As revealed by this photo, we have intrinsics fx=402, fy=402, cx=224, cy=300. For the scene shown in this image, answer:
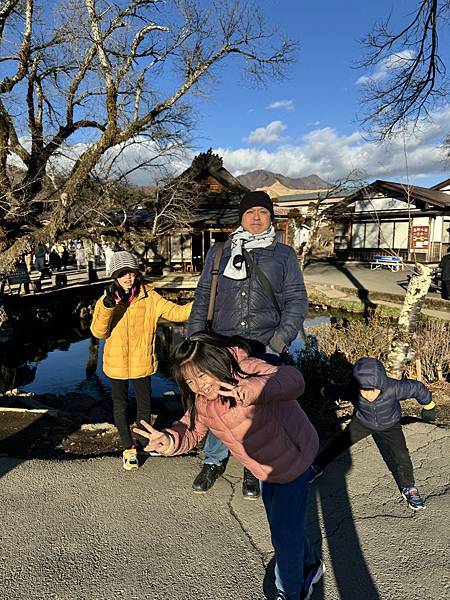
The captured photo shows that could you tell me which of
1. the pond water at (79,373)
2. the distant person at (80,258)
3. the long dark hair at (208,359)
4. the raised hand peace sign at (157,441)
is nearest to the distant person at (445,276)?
the pond water at (79,373)

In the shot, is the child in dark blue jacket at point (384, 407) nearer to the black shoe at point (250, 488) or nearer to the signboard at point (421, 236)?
the black shoe at point (250, 488)

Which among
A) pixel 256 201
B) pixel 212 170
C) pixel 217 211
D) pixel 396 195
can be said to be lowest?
pixel 256 201

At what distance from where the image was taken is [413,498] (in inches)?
104

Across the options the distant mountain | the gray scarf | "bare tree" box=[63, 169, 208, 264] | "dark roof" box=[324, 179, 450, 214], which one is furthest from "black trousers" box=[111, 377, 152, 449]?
the distant mountain

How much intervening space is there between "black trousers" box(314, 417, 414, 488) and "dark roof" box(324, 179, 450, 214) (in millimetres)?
20301

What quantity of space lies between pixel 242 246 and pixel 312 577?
1932 mm

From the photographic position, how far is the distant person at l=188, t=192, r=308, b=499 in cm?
270

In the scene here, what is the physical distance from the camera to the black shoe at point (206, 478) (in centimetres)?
288

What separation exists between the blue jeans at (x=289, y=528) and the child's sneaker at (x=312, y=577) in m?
0.10

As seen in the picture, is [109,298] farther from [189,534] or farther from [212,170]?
[212,170]

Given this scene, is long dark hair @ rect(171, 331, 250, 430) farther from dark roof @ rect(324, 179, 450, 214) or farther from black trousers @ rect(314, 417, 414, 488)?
dark roof @ rect(324, 179, 450, 214)

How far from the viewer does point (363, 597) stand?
1963mm

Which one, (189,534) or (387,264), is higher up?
(189,534)

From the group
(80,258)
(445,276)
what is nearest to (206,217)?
(80,258)
